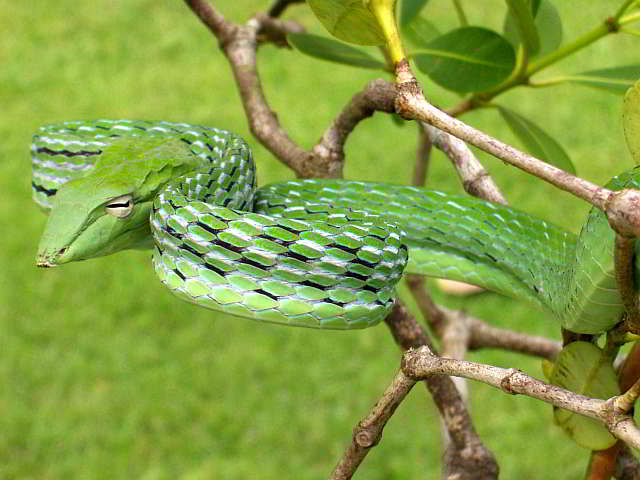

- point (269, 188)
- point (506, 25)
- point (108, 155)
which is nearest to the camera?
point (108, 155)

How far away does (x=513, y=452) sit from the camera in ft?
13.0

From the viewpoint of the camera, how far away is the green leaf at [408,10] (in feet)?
6.48

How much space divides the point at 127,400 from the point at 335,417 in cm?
105

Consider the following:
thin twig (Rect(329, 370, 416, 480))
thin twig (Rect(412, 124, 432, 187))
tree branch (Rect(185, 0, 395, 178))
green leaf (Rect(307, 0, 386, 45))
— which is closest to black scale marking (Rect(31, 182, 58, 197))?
tree branch (Rect(185, 0, 395, 178))

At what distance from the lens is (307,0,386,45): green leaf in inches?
42.9

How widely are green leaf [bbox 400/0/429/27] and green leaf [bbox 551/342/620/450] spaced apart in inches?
40.7

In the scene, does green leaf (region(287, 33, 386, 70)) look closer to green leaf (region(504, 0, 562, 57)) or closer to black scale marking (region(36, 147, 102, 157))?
green leaf (region(504, 0, 562, 57))

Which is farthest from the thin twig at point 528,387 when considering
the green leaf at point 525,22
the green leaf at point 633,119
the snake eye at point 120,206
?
the green leaf at point 525,22

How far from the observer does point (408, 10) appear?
6.52 feet

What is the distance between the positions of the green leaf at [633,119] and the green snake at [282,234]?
0.05 metres

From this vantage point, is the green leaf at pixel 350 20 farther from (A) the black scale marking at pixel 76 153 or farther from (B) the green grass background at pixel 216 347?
(B) the green grass background at pixel 216 347

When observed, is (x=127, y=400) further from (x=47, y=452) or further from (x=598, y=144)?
(x=598, y=144)

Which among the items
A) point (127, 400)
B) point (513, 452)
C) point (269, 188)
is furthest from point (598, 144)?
point (269, 188)

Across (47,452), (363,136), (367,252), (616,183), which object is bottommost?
(47,452)
